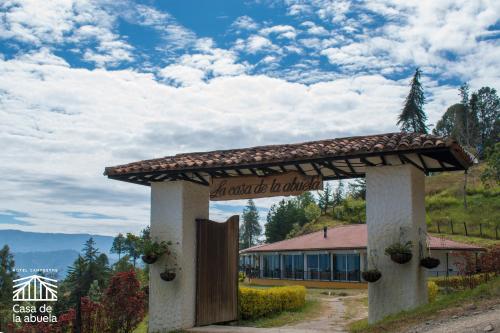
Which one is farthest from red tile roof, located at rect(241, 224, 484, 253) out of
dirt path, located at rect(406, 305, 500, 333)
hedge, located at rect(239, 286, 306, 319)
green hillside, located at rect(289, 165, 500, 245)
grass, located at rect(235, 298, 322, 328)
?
dirt path, located at rect(406, 305, 500, 333)

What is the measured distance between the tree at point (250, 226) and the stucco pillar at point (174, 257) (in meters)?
72.3

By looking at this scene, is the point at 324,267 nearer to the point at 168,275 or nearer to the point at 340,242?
the point at 340,242

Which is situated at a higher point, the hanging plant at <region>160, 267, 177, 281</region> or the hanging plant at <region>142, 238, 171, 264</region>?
the hanging plant at <region>142, 238, 171, 264</region>

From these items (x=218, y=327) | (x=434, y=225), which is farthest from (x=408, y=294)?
(x=434, y=225)

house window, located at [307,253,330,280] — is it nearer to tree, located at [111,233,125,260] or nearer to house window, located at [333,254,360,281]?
house window, located at [333,254,360,281]

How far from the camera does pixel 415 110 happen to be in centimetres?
5488

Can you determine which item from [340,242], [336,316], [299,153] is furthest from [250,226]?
[299,153]

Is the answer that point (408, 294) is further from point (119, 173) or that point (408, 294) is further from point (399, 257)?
point (119, 173)

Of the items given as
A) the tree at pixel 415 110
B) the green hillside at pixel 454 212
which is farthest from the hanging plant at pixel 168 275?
the tree at pixel 415 110

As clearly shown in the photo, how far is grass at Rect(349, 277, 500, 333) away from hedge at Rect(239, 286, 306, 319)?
524 cm

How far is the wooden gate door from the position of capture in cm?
1223

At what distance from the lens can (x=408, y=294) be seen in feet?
32.8

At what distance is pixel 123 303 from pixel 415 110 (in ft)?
159

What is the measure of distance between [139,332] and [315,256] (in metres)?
19.5
